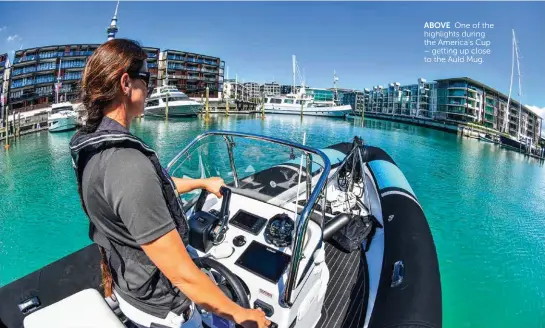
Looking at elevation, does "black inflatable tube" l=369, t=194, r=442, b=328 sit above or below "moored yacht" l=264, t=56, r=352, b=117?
below

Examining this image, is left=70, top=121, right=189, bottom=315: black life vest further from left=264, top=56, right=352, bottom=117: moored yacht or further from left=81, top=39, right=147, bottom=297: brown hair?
left=264, top=56, right=352, bottom=117: moored yacht

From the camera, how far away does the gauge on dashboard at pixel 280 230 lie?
2.10 metres

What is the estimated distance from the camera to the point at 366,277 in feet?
9.70

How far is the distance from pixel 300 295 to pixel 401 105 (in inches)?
3599

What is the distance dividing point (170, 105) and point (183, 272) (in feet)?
149

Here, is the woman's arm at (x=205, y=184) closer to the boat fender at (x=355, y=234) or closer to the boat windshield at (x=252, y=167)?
the boat windshield at (x=252, y=167)

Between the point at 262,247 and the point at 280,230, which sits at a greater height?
the point at 280,230

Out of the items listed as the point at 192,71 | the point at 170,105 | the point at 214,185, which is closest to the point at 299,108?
the point at 170,105

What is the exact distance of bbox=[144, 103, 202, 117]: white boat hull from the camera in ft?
140

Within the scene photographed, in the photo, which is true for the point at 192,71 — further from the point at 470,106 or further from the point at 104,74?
the point at 104,74

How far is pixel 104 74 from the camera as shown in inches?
42.5

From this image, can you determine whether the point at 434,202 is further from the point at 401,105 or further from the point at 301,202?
the point at 401,105

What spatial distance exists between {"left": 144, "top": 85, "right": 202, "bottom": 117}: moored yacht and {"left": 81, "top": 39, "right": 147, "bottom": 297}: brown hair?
43.6 m

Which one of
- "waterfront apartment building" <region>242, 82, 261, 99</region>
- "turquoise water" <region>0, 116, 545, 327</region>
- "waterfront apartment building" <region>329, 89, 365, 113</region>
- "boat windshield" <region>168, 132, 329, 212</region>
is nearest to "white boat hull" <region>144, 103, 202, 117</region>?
"turquoise water" <region>0, 116, 545, 327</region>
